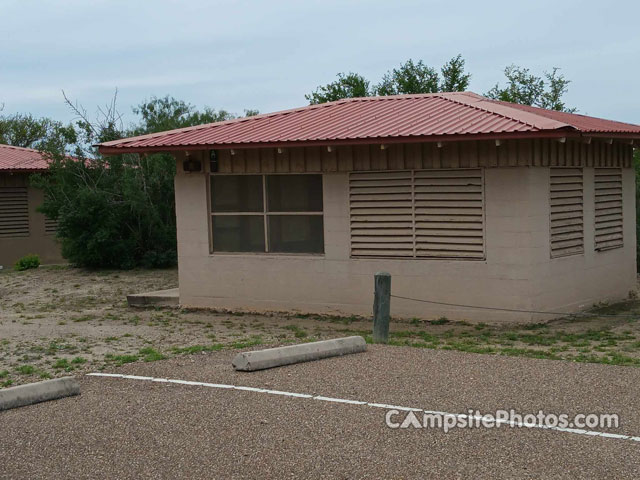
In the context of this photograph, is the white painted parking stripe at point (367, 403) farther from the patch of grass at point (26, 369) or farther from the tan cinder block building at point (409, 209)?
the tan cinder block building at point (409, 209)

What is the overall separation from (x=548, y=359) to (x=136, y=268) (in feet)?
48.4

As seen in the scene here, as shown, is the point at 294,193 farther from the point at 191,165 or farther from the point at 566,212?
the point at 566,212

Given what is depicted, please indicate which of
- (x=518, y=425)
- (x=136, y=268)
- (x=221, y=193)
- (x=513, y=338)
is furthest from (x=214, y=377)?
(x=136, y=268)

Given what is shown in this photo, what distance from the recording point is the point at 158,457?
6.32m

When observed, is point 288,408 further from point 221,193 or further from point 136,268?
point 136,268

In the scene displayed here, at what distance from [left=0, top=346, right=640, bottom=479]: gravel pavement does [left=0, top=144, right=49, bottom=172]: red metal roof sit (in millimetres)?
16264

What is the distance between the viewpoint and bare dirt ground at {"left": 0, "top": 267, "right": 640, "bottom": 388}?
1041 cm

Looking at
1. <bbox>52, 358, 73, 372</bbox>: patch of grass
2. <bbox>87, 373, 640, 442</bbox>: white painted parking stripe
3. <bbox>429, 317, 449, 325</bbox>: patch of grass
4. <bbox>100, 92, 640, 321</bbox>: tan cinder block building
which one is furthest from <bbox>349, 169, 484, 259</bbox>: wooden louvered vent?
<bbox>87, 373, 640, 442</bbox>: white painted parking stripe

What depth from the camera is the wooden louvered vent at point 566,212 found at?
535 inches

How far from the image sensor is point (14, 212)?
25.2 m

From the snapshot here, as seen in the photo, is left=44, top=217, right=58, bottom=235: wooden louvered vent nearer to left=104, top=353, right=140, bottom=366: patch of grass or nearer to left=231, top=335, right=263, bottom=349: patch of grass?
left=231, top=335, right=263, bottom=349: patch of grass

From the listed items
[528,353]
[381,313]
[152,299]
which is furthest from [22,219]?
[528,353]

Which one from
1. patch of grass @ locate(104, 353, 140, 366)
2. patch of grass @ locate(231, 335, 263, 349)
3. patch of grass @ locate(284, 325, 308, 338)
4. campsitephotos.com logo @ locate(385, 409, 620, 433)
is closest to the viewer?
campsitephotos.com logo @ locate(385, 409, 620, 433)

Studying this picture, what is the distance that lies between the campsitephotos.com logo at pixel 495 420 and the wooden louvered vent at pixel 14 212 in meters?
19.9
